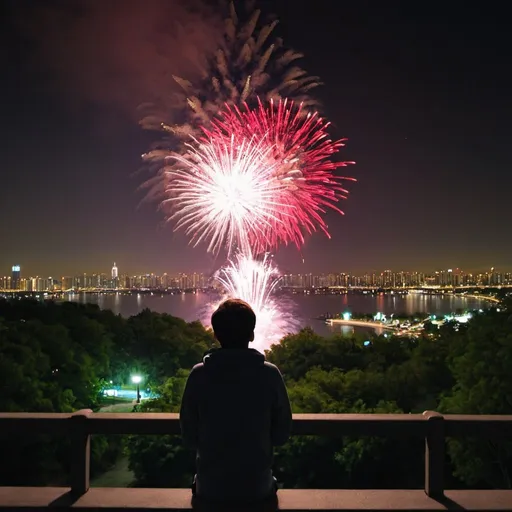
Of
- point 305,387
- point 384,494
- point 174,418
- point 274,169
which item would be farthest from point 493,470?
point 174,418

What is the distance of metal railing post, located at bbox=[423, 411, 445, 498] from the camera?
4.07 meters

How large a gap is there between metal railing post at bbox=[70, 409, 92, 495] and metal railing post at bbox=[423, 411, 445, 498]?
2499 millimetres

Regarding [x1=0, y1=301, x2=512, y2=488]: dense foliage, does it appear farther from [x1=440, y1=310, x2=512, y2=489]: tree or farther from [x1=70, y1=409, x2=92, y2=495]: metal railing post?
[x1=70, y1=409, x2=92, y2=495]: metal railing post

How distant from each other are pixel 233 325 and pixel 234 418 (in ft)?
1.46

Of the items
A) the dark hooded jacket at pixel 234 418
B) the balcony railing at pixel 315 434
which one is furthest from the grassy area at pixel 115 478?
the dark hooded jacket at pixel 234 418

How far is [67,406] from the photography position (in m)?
24.0

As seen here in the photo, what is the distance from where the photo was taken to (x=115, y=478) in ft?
83.0

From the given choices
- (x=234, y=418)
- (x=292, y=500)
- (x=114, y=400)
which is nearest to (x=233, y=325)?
(x=234, y=418)

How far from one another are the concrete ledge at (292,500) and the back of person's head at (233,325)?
5.81 feet

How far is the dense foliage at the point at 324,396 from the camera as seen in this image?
18.8 metres

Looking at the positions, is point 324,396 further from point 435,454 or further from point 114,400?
point 114,400

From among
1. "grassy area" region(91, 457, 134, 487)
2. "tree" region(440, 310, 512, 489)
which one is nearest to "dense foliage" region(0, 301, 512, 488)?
"tree" region(440, 310, 512, 489)

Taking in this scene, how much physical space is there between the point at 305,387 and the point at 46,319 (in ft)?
55.4

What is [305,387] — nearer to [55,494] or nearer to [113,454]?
[113,454]
